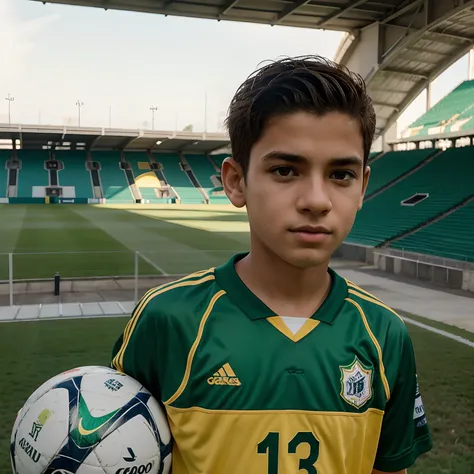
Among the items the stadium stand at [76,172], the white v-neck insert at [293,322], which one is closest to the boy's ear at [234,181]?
the white v-neck insert at [293,322]

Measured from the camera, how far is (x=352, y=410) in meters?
1.67

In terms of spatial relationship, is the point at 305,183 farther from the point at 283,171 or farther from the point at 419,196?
the point at 419,196

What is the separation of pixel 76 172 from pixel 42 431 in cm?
5742

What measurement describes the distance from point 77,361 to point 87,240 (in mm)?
14689

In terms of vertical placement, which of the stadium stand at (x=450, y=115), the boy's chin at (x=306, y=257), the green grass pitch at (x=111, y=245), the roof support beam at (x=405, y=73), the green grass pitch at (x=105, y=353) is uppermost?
the roof support beam at (x=405, y=73)

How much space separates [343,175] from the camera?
1570 millimetres

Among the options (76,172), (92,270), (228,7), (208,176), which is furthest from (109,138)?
(92,270)

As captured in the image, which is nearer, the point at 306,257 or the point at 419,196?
the point at 306,257

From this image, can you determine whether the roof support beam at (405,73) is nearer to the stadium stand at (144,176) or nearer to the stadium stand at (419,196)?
the stadium stand at (419,196)

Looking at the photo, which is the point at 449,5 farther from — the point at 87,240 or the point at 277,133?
the point at 277,133

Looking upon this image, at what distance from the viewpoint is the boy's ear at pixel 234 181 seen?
168 centimetres

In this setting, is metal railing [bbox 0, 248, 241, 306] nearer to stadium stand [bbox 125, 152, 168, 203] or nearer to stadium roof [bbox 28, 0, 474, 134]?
stadium roof [bbox 28, 0, 474, 134]

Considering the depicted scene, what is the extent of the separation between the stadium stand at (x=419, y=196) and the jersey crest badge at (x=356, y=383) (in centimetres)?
1902

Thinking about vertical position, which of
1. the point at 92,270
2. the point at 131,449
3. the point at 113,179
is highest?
the point at 113,179
